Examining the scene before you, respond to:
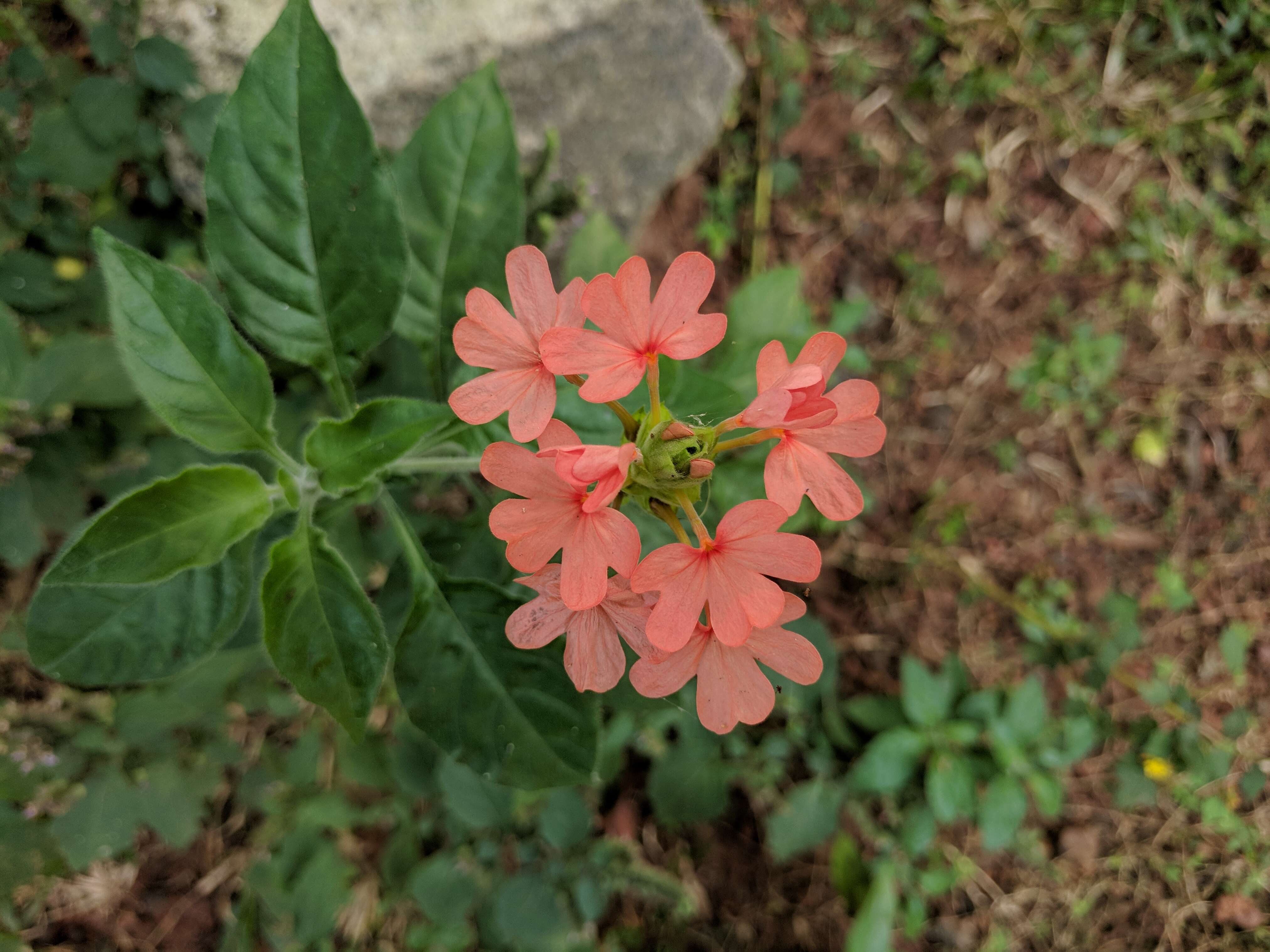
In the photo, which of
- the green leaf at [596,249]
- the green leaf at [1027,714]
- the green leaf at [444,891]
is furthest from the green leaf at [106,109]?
the green leaf at [1027,714]

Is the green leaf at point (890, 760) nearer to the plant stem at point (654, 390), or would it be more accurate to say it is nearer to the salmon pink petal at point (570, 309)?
the plant stem at point (654, 390)

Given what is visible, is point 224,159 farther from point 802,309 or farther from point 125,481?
point 802,309

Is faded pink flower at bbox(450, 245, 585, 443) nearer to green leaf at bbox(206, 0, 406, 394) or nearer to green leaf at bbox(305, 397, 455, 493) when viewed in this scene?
green leaf at bbox(305, 397, 455, 493)

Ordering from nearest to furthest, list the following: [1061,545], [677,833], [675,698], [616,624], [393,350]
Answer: [616,624] < [675,698] < [393,350] < [677,833] < [1061,545]

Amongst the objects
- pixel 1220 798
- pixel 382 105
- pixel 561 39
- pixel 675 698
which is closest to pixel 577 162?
pixel 561 39

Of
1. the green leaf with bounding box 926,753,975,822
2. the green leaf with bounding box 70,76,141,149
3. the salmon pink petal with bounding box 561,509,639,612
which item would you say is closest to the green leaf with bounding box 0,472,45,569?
the green leaf with bounding box 70,76,141,149

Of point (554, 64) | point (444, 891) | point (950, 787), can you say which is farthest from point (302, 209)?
point (950, 787)

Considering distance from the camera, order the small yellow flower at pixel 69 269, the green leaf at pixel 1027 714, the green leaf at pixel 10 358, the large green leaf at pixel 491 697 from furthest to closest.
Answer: the green leaf at pixel 1027 714
the small yellow flower at pixel 69 269
the green leaf at pixel 10 358
the large green leaf at pixel 491 697
